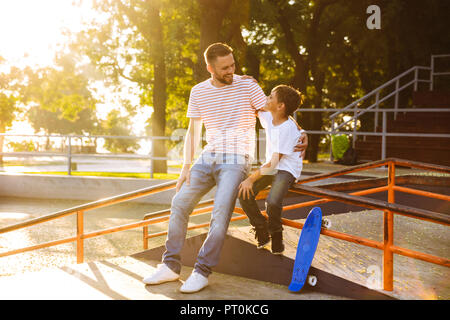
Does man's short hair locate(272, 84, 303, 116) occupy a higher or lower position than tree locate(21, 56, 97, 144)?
lower

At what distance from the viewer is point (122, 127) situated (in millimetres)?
87812

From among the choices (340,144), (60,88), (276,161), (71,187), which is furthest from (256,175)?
(60,88)

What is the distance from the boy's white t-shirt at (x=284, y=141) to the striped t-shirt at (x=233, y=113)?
139 millimetres

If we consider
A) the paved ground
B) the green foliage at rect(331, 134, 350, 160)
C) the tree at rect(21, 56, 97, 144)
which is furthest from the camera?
the tree at rect(21, 56, 97, 144)

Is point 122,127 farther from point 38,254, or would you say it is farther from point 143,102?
point 38,254

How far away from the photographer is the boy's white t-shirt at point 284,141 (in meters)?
4.08

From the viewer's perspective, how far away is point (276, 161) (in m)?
4.07

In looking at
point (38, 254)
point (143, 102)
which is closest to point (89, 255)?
point (38, 254)

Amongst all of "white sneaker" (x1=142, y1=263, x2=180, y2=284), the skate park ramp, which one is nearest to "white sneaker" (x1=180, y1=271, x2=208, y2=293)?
"white sneaker" (x1=142, y1=263, x2=180, y2=284)

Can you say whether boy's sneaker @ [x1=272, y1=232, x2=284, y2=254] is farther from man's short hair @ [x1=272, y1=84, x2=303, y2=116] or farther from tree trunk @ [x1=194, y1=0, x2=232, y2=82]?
tree trunk @ [x1=194, y1=0, x2=232, y2=82]

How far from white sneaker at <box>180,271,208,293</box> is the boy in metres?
0.65

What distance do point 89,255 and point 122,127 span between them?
81672 mm

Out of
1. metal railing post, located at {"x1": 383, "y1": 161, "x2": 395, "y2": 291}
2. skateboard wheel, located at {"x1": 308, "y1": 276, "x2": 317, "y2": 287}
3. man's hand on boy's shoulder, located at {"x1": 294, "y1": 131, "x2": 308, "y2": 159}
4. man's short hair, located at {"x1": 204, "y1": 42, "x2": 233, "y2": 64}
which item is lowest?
skateboard wheel, located at {"x1": 308, "y1": 276, "x2": 317, "y2": 287}

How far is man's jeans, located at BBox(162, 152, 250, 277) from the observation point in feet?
13.1
